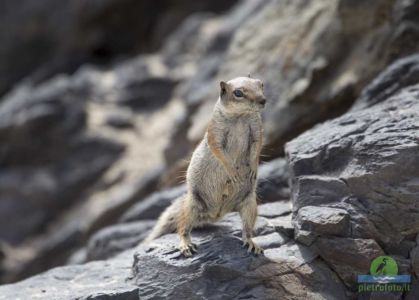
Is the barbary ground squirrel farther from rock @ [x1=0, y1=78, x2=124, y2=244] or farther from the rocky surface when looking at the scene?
rock @ [x1=0, y1=78, x2=124, y2=244]

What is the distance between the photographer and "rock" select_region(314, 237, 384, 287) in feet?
22.9

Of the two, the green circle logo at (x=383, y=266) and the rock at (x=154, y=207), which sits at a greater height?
the rock at (x=154, y=207)

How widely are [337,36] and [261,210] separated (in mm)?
5104

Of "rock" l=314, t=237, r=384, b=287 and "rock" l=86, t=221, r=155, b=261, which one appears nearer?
"rock" l=314, t=237, r=384, b=287

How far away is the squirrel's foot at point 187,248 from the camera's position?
7.28 metres

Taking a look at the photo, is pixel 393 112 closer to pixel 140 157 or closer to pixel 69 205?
pixel 140 157

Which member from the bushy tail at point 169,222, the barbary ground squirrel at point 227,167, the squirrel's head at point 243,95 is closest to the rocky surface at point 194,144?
the barbary ground squirrel at point 227,167

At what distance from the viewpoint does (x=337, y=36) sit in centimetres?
1259

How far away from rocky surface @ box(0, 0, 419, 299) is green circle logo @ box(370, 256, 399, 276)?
0.07 metres

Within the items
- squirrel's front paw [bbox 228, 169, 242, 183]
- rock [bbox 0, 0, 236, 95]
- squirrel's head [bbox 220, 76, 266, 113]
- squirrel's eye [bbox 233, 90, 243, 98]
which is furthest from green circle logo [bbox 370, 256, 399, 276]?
rock [bbox 0, 0, 236, 95]

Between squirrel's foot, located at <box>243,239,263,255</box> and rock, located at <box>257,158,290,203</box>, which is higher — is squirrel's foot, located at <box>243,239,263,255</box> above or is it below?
below

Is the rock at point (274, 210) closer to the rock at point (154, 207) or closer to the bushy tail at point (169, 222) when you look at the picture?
the bushy tail at point (169, 222)

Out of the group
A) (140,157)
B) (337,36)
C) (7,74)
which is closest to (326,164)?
(337,36)

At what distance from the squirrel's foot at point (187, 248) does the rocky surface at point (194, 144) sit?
7cm
